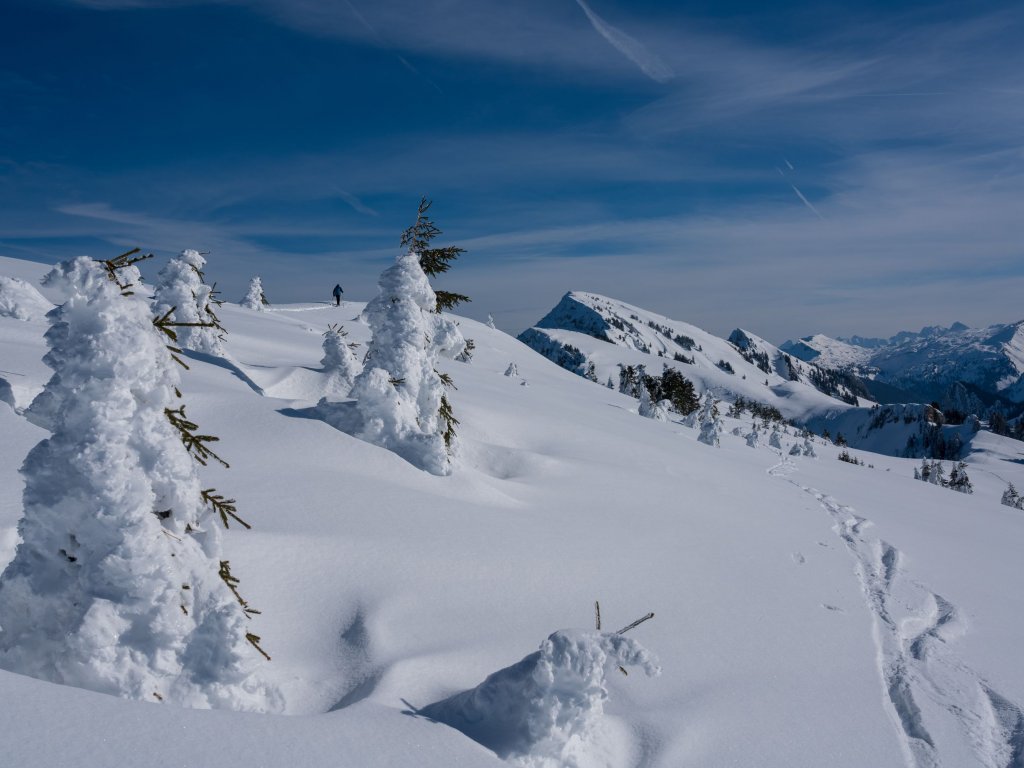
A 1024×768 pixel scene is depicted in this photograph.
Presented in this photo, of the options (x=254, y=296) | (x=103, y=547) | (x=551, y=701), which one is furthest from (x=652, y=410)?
(x=103, y=547)

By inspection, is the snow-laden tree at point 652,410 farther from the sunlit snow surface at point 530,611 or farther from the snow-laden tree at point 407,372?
the snow-laden tree at point 407,372

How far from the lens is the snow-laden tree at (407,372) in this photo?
11922 mm

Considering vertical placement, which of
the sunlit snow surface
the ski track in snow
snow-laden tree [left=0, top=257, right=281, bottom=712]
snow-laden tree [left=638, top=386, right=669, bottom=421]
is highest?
snow-laden tree [left=0, top=257, right=281, bottom=712]

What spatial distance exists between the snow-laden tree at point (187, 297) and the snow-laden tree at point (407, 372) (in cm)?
633

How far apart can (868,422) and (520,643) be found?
221m

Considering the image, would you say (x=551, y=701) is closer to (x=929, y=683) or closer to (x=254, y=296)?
(x=929, y=683)

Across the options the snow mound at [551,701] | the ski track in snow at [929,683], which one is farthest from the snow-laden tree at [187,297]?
the ski track in snow at [929,683]

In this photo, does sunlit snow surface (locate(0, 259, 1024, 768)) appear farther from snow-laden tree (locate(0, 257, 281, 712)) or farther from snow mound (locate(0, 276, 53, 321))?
snow-laden tree (locate(0, 257, 281, 712))

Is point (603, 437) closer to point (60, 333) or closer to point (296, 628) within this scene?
point (296, 628)

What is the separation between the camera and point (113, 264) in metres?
4.43

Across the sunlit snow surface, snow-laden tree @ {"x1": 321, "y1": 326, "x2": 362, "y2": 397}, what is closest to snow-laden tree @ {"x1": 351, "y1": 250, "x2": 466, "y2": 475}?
the sunlit snow surface

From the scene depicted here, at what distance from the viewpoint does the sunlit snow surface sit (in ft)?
13.6

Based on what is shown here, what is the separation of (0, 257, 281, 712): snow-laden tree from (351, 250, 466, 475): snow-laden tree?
732 centimetres

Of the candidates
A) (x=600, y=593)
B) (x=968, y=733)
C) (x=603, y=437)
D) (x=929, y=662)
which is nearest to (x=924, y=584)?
(x=929, y=662)
